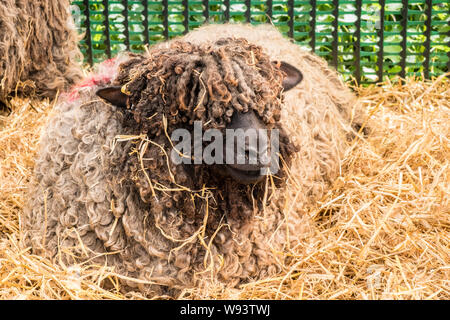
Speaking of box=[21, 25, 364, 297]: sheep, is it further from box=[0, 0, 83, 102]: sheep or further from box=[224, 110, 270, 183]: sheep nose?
box=[0, 0, 83, 102]: sheep

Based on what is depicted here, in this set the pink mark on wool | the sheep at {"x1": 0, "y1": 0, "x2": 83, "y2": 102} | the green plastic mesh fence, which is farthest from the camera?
the green plastic mesh fence

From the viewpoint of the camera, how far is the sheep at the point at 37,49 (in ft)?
14.1

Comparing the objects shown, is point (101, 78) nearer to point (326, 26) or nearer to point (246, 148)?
point (246, 148)

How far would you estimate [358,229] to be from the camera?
135 inches

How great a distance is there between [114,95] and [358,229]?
59.5 inches

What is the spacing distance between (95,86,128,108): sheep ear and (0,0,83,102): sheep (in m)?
1.72

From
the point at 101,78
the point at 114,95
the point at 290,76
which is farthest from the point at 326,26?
the point at 114,95

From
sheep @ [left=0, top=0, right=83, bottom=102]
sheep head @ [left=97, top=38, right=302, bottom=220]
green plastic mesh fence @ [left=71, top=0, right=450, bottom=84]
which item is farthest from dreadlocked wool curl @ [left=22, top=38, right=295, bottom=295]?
green plastic mesh fence @ [left=71, top=0, right=450, bottom=84]

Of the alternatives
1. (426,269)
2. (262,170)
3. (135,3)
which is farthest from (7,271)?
(135,3)

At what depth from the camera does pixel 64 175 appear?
3.20 m

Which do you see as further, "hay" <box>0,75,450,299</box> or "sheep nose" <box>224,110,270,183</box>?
"hay" <box>0,75,450,299</box>

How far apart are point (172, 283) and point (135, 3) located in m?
2.65

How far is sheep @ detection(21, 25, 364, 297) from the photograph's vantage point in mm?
2738
